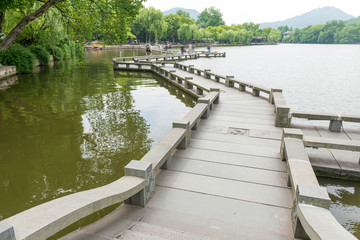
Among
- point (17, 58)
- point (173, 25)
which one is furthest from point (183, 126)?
point (173, 25)

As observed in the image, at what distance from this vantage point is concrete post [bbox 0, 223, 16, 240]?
187cm

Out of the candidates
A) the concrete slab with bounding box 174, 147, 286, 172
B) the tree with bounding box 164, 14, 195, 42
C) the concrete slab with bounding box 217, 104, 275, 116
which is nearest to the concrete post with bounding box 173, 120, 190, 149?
the concrete slab with bounding box 174, 147, 286, 172

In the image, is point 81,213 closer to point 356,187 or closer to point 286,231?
point 286,231

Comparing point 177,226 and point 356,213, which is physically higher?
point 177,226

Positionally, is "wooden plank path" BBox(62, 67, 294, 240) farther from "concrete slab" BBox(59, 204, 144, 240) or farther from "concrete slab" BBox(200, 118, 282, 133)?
"concrete slab" BBox(200, 118, 282, 133)

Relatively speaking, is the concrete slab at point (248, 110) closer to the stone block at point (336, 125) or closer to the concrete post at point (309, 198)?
the stone block at point (336, 125)

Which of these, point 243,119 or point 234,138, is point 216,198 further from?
point 243,119

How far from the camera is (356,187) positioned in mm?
4992

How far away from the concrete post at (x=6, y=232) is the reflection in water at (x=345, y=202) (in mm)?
4553

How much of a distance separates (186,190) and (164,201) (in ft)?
1.50

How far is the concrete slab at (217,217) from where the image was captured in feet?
10.3

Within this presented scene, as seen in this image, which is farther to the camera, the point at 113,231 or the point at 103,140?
the point at 103,140

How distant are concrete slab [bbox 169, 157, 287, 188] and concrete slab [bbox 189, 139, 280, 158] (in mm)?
728

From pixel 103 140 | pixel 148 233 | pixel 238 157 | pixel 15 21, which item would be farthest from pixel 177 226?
pixel 15 21
